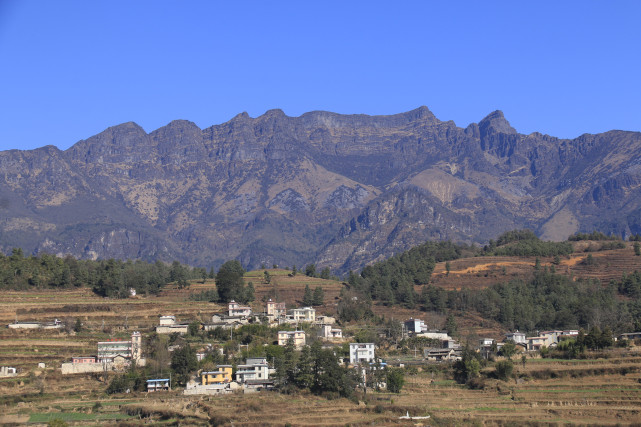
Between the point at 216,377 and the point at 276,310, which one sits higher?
the point at 276,310

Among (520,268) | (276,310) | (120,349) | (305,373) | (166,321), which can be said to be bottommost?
(305,373)

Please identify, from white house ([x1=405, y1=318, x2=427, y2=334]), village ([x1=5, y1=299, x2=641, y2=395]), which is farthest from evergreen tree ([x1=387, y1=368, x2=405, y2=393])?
white house ([x1=405, y1=318, x2=427, y2=334])

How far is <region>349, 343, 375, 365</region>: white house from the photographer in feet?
259

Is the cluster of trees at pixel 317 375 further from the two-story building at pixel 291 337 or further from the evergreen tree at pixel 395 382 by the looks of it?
the two-story building at pixel 291 337

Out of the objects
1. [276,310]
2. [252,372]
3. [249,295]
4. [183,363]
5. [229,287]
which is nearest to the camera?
[252,372]

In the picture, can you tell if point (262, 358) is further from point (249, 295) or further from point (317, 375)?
point (249, 295)

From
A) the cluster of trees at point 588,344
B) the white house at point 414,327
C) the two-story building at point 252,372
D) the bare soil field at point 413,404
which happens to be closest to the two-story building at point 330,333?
the white house at point 414,327

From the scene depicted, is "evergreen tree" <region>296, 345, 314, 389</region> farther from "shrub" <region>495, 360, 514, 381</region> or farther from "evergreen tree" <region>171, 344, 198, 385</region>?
"shrub" <region>495, 360, 514, 381</region>

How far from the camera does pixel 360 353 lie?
79.6 metres

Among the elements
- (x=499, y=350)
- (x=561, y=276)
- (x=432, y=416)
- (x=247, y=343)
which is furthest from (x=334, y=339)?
(x=561, y=276)

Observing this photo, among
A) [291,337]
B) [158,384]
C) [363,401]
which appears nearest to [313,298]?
[291,337]

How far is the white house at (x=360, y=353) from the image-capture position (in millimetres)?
78875

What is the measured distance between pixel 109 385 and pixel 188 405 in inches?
440

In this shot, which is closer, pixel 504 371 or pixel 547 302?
pixel 504 371
